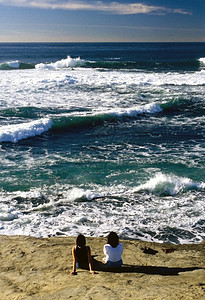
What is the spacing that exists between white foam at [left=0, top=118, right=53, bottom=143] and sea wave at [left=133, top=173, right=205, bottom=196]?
7.90 m

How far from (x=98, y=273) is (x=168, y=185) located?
5323 mm

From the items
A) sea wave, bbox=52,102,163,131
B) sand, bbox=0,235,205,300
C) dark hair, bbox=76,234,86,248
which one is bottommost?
sand, bbox=0,235,205,300

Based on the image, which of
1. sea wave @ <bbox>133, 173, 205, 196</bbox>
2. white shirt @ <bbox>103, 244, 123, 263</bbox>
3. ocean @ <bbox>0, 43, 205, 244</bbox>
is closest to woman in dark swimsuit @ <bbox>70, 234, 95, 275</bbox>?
white shirt @ <bbox>103, 244, 123, 263</bbox>

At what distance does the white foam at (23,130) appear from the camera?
51.1ft

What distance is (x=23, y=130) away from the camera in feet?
54.1

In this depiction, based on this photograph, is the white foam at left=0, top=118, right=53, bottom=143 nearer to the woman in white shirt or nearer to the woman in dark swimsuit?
the woman in dark swimsuit

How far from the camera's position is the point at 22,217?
28.3ft

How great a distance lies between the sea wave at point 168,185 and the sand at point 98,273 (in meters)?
2.90

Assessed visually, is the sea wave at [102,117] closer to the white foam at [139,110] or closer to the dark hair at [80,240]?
the white foam at [139,110]

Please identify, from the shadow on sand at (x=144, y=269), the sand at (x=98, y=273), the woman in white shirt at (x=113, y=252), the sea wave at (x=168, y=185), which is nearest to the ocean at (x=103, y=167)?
the sea wave at (x=168, y=185)

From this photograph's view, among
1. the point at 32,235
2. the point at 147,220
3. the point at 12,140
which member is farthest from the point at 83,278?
the point at 12,140

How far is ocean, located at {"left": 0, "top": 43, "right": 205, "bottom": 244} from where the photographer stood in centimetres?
838

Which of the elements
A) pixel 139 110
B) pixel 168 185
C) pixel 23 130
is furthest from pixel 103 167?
pixel 139 110

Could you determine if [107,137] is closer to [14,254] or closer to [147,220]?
[147,220]
